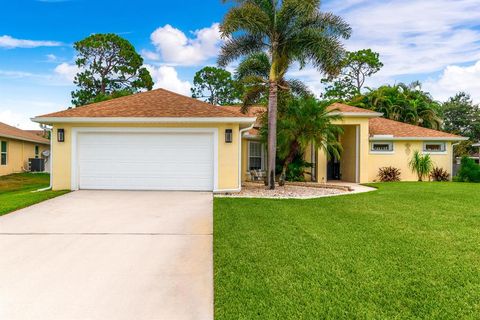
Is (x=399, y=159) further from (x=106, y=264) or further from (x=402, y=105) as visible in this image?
(x=106, y=264)

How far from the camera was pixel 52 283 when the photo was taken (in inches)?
Result: 147

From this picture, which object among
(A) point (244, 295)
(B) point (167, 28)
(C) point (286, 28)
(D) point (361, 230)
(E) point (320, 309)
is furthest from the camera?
(B) point (167, 28)

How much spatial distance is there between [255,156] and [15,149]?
623 inches

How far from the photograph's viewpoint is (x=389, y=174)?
17.1 m

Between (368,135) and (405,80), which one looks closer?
(368,135)

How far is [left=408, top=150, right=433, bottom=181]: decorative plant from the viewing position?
17.2 m

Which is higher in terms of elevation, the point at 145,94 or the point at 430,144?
the point at 145,94

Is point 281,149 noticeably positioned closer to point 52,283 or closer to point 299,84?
point 299,84

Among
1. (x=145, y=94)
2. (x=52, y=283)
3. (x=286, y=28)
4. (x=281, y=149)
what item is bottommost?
(x=52, y=283)

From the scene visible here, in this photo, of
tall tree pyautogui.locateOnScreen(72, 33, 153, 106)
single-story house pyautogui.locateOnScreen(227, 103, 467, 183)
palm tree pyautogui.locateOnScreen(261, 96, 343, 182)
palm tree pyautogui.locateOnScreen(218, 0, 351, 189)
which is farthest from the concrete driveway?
tall tree pyautogui.locateOnScreen(72, 33, 153, 106)

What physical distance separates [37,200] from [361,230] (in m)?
8.45

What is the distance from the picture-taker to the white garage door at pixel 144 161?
11242 mm

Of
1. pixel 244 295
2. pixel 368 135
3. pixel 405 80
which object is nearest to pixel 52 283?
pixel 244 295

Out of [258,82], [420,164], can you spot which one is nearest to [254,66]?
[258,82]
